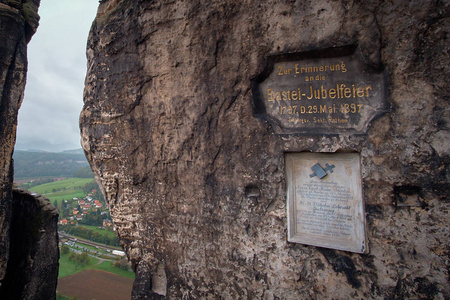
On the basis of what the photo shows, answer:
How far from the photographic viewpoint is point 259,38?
2619mm

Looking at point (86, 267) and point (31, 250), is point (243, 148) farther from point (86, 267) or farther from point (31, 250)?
point (86, 267)

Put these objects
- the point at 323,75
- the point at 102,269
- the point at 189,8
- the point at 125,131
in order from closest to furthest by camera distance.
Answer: the point at 323,75 → the point at 189,8 → the point at 125,131 → the point at 102,269

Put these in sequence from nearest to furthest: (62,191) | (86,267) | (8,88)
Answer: (8,88)
(86,267)
(62,191)

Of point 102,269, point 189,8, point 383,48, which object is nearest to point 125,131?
point 189,8

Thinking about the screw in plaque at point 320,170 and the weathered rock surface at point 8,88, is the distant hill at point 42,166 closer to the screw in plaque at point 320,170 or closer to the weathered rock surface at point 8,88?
the weathered rock surface at point 8,88

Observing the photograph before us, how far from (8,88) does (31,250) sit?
2740mm

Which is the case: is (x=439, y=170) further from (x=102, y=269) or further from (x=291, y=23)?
(x=102, y=269)

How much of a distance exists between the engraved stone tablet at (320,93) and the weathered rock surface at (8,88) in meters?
4.08

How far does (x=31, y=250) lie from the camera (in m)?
4.48

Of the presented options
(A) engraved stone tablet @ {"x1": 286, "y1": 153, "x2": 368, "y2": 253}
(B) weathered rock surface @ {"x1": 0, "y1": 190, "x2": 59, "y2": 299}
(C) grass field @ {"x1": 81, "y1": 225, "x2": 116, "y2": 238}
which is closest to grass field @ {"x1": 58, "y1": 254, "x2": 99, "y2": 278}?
(C) grass field @ {"x1": 81, "y1": 225, "x2": 116, "y2": 238}

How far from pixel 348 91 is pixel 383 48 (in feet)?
1.42

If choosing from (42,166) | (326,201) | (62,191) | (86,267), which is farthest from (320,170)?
(42,166)

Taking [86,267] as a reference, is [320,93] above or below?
above

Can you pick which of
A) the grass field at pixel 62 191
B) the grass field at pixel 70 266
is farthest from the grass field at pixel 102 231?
the grass field at pixel 62 191
